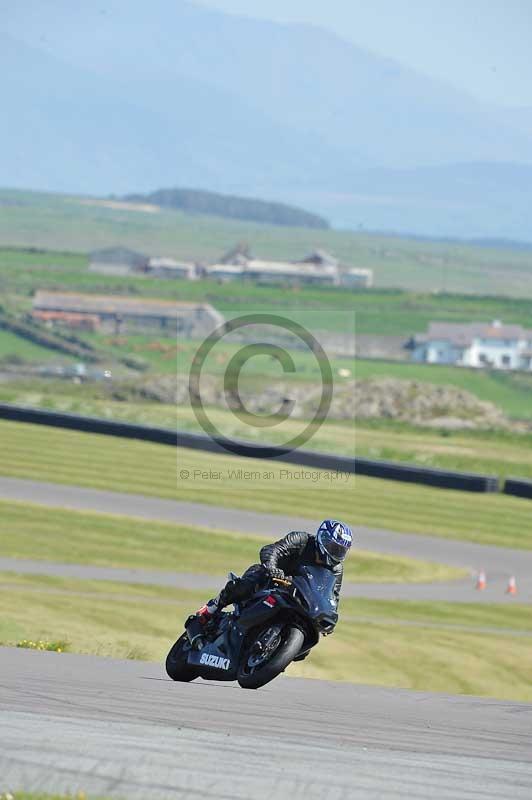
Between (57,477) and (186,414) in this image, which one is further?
(186,414)

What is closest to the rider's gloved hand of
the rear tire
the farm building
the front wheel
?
the front wheel

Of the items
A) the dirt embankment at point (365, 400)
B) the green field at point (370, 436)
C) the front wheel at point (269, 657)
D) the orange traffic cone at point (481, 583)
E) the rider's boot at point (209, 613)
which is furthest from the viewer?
the dirt embankment at point (365, 400)

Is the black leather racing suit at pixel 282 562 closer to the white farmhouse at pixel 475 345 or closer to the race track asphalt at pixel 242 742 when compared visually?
the race track asphalt at pixel 242 742

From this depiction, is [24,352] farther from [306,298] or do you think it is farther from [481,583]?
[481,583]

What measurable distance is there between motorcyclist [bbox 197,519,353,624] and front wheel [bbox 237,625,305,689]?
0.56 m

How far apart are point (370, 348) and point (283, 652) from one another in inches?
4935

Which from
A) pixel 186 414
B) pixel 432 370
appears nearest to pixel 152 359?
pixel 432 370

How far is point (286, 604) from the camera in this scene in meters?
13.1

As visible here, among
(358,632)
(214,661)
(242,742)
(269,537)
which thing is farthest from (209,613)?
(269,537)

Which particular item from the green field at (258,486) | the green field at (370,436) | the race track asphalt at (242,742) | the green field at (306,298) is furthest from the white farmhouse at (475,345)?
the race track asphalt at (242,742)

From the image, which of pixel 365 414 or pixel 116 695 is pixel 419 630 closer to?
pixel 116 695

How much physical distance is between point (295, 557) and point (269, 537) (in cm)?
2576

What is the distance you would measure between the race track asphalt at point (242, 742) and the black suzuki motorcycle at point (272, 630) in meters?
0.24

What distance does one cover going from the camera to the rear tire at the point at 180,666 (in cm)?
1418
